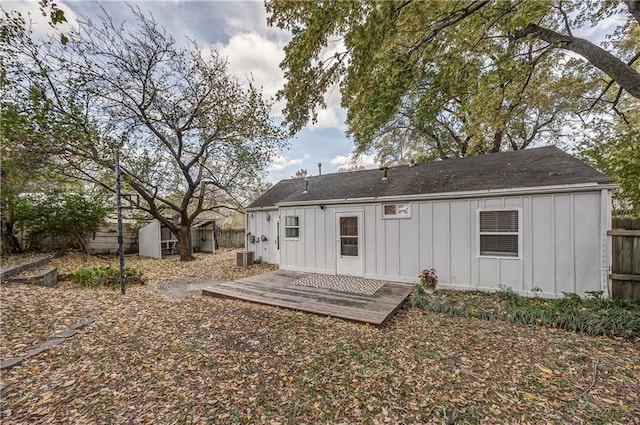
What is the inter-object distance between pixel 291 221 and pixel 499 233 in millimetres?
5729

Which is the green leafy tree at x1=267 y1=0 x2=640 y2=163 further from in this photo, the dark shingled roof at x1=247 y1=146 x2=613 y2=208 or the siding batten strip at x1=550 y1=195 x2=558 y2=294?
the siding batten strip at x1=550 y1=195 x2=558 y2=294

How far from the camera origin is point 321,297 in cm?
530

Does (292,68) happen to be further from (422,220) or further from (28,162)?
(28,162)

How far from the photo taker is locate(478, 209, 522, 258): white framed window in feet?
17.5

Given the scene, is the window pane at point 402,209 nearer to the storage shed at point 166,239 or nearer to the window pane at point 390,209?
the window pane at point 390,209

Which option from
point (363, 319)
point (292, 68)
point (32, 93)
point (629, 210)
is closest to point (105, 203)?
point (32, 93)

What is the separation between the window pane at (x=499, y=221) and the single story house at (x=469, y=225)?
2cm

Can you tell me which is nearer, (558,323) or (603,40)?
(558,323)

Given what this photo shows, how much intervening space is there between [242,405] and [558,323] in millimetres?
4824

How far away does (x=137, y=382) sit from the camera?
2.54 m

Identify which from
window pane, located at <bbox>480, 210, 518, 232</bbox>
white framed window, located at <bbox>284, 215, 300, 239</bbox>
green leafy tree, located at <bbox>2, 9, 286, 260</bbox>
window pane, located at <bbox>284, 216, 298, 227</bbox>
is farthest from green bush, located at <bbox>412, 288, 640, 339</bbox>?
green leafy tree, located at <bbox>2, 9, 286, 260</bbox>

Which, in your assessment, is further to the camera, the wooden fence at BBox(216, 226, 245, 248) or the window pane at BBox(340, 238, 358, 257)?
the wooden fence at BBox(216, 226, 245, 248)

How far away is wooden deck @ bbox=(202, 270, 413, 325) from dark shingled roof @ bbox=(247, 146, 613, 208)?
266cm

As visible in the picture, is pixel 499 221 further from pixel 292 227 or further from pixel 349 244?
pixel 292 227
